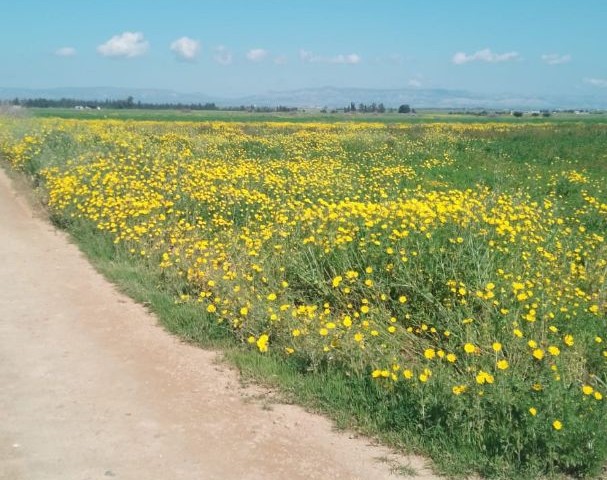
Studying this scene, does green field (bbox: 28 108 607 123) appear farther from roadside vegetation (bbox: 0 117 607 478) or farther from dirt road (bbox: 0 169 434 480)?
dirt road (bbox: 0 169 434 480)

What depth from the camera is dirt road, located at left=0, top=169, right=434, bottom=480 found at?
149 inches

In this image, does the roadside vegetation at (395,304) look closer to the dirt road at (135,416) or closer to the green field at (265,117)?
the dirt road at (135,416)

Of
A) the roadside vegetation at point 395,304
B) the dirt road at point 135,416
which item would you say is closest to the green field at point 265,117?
the roadside vegetation at point 395,304

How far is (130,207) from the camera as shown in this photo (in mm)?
9250

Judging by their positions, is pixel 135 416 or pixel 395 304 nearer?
pixel 135 416

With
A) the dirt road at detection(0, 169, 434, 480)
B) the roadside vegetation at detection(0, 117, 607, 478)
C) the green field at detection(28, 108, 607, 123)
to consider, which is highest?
the green field at detection(28, 108, 607, 123)

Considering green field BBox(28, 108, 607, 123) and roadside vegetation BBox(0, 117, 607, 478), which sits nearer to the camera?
roadside vegetation BBox(0, 117, 607, 478)

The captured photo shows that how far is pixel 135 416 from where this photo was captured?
14.4 feet

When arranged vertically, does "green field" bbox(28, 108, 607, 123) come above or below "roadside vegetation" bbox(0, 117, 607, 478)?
above

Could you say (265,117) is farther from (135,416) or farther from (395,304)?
(135,416)

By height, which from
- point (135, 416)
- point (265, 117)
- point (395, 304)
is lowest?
point (135, 416)

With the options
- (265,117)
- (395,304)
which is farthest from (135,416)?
A: (265,117)

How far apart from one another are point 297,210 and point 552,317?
4.13 m

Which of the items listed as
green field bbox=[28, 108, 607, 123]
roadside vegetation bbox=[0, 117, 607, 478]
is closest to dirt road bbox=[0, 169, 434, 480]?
roadside vegetation bbox=[0, 117, 607, 478]
